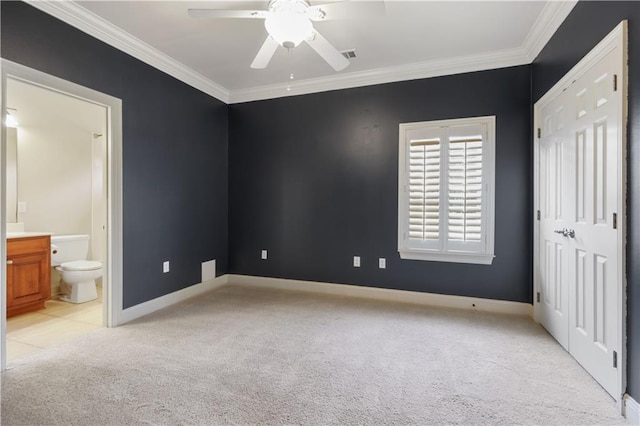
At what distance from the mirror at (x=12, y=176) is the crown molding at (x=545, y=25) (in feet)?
19.1

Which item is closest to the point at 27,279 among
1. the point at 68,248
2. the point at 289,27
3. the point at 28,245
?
the point at 28,245

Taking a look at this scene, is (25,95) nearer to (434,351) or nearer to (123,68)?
(123,68)

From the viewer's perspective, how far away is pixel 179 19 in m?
2.68

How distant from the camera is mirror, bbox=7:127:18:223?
3795mm

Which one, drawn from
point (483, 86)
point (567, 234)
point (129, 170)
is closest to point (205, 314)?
point (129, 170)

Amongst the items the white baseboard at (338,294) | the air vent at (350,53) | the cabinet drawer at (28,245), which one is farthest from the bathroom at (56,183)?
the air vent at (350,53)

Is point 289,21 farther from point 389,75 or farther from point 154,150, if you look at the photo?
point 154,150

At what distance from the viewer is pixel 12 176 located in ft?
12.5

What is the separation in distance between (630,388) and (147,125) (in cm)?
426

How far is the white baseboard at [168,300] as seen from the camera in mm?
3084

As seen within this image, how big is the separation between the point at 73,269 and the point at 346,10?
157 inches

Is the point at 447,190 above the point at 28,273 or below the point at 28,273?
above

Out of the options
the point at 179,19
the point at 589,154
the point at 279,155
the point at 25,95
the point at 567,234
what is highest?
the point at 179,19

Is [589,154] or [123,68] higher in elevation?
[123,68]
